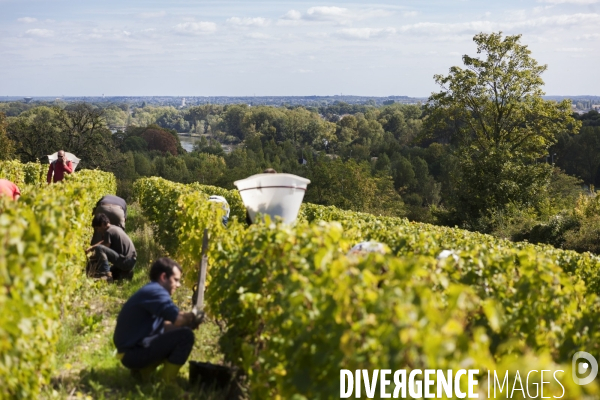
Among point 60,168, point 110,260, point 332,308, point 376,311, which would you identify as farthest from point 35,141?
point 376,311

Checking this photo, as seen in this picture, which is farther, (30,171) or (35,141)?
(35,141)

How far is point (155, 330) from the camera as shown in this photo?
18.1ft

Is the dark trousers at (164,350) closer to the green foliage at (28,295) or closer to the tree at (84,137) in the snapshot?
the green foliage at (28,295)

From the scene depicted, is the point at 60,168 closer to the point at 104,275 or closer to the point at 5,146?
the point at 104,275

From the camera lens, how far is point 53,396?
16.0ft

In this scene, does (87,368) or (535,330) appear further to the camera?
(87,368)

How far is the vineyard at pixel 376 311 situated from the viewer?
2.95 m

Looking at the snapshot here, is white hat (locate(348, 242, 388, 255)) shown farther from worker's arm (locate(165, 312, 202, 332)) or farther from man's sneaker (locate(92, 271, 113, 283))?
man's sneaker (locate(92, 271, 113, 283))

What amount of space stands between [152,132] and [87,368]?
105529 millimetres

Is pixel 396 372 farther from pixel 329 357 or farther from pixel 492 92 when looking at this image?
pixel 492 92

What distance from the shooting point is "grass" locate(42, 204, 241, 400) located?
209 inches

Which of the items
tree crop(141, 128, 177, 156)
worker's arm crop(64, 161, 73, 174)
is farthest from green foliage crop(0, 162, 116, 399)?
tree crop(141, 128, 177, 156)

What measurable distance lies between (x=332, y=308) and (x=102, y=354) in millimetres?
3600

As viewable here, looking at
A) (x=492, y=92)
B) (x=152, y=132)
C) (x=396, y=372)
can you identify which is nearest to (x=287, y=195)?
(x=396, y=372)
